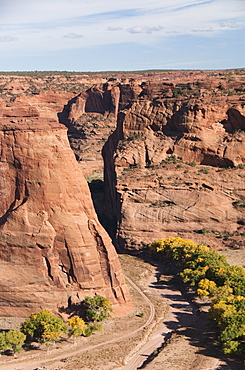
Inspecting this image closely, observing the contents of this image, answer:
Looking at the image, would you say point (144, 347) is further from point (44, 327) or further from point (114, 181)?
point (114, 181)

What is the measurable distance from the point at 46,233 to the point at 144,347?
7922 millimetres

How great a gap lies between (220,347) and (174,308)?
777 centimetres


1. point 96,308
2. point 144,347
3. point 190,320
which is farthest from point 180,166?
point 144,347

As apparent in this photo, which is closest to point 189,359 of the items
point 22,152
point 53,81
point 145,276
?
point 22,152

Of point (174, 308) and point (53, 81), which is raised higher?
point (53, 81)

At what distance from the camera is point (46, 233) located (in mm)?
36156

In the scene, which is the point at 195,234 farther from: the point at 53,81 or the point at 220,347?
the point at 53,81

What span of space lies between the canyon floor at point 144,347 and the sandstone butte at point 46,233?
2059 millimetres

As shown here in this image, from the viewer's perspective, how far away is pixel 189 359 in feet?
107

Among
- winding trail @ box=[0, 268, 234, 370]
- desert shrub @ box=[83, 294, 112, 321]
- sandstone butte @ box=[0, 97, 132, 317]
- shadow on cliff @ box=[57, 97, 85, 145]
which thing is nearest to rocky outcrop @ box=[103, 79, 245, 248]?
winding trail @ box=[0, 268, 234, 370]

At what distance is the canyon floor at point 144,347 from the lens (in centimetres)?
3198

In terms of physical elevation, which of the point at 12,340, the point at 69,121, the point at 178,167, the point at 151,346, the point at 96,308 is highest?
the point at 69,121

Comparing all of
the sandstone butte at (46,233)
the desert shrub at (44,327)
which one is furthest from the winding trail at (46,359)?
→ the sandstone butte at (46,233)

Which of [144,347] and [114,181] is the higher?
[114,181]
